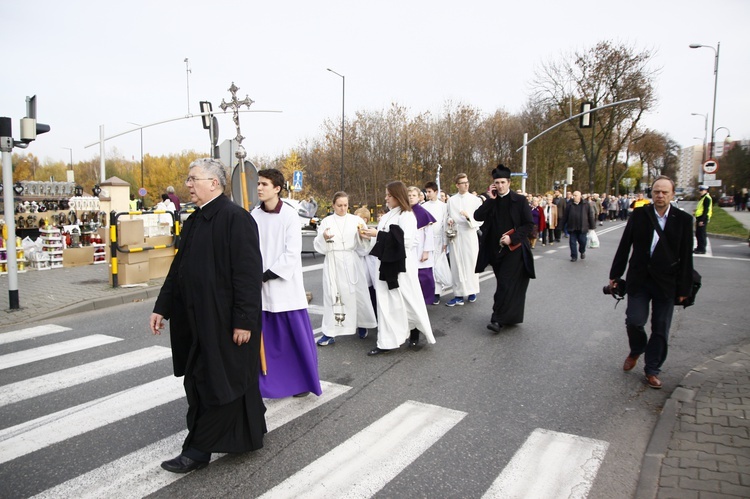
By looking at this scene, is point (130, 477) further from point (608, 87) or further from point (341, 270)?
point (608, 87)

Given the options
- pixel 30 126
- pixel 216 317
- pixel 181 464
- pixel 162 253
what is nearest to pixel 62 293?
pixel 162 253

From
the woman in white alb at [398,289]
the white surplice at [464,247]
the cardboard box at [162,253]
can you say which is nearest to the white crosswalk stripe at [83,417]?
the woman in white alb at [398,289]

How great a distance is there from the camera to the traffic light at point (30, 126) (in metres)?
8.70

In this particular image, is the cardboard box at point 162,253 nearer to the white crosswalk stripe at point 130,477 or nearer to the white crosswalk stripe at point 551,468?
the white crosswalk stripe at point 130,477

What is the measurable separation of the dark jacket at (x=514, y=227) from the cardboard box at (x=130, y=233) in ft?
23.3

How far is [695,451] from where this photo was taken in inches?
144

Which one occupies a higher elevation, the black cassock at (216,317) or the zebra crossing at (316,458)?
the black cassock at (216,317)

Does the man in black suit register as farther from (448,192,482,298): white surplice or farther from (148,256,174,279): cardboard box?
(148,256,174,279): cardboard box

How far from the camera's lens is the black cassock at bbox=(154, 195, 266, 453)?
3.36 meters

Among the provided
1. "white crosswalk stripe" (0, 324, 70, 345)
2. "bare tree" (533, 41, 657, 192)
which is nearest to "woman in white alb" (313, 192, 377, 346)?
"white crosswalk stripe" (0, 324, 70, 345)

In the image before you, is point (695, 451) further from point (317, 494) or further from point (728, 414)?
point (317, 494)

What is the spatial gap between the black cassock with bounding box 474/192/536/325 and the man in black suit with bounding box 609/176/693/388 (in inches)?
74.4

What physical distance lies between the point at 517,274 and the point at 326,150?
35.4 m

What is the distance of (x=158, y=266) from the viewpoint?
38.4ft
